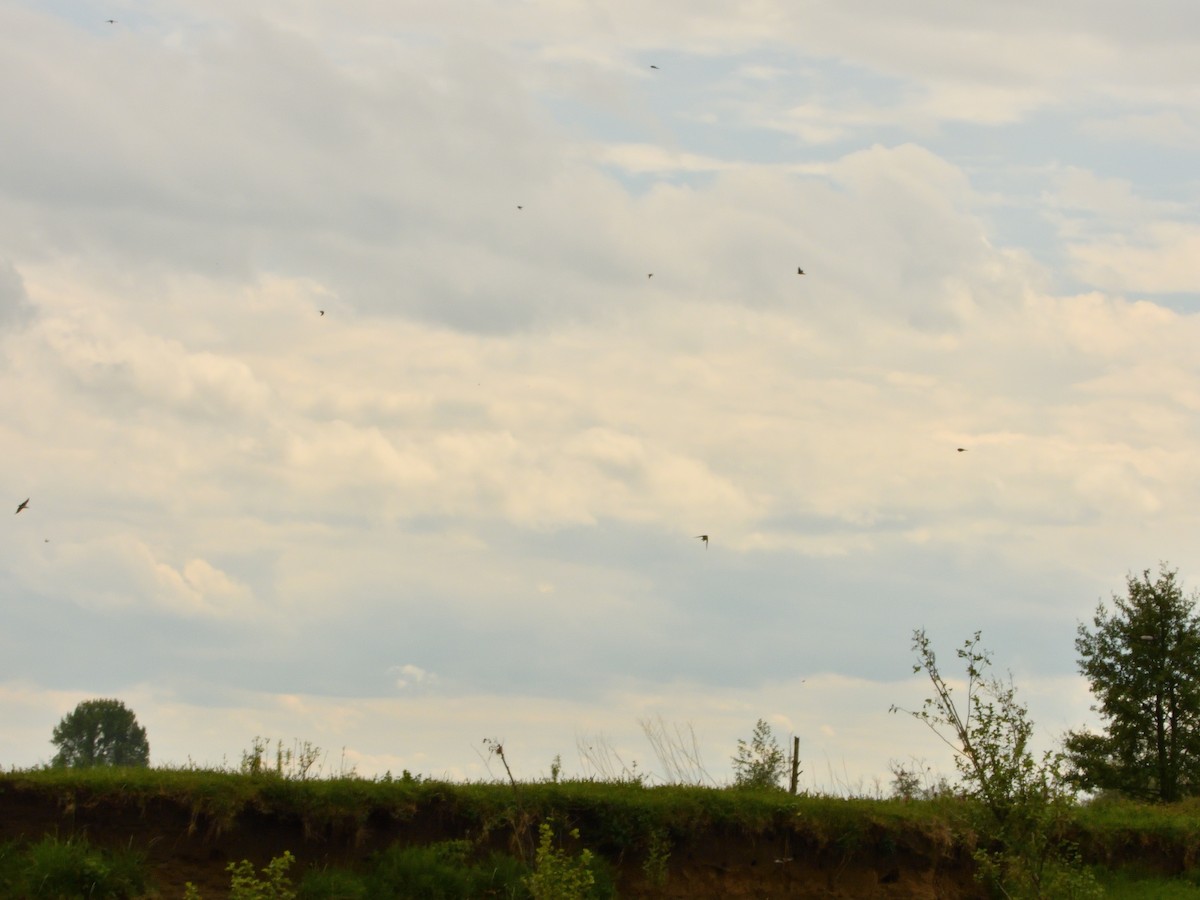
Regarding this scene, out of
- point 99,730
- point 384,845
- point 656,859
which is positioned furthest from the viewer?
point 99,730

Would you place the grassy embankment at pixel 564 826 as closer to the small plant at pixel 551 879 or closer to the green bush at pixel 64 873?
the green bush at pixel 64 873

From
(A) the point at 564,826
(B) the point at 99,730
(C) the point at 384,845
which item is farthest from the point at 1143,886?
(B) the point at 99,730

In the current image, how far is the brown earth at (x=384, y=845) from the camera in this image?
17484 mm

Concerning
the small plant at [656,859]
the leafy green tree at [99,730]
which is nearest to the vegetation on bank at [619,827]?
the small plant at [656,859]

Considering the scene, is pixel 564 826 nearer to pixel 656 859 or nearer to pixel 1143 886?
pixel 656 859

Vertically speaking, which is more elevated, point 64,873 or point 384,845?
point 384,845

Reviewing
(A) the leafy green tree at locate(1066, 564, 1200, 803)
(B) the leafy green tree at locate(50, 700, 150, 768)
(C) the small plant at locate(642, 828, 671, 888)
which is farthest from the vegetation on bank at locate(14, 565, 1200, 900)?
(B) the leafy green tree at locate(50, 700, 150, 768)

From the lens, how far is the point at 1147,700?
43.3m

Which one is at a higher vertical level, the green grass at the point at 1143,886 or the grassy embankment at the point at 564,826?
the grassy embankment at the point at 564,826

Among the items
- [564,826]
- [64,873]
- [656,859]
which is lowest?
[64,873]

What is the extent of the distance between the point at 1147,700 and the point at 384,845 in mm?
32111

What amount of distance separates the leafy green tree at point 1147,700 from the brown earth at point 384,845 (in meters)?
21.8

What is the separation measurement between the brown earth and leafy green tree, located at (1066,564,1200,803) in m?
21.8

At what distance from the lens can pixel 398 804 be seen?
763 inches
